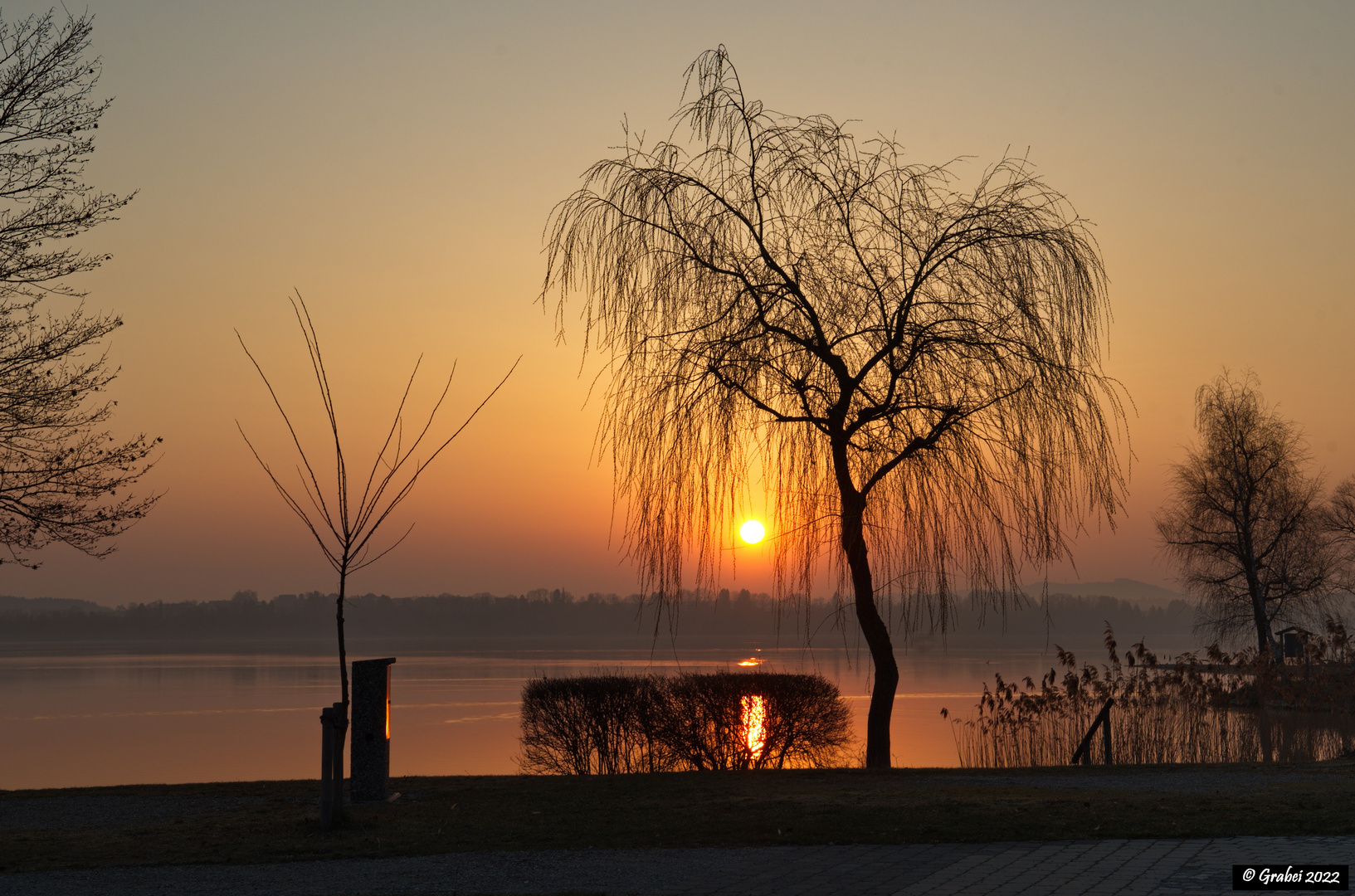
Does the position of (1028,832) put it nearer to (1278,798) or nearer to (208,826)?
(1278,798)

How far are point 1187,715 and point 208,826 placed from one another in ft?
51.7

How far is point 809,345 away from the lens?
11.4m

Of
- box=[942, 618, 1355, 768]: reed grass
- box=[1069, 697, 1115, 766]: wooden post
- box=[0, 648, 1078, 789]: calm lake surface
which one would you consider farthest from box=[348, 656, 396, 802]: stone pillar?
box=[1069, 697, 1115, 766]: wooden post

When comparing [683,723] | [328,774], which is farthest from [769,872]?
[683,723]

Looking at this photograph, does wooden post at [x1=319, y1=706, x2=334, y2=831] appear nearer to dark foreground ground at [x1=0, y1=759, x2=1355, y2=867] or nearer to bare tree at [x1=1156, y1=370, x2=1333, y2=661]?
dark foreground ground at [x1=0, y1=759, x2=1355, y2=867]

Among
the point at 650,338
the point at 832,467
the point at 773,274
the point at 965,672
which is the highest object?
the point at 773,274

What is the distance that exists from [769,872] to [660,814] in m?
2.47

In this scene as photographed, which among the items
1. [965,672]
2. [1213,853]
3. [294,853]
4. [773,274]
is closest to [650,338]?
[773,274]

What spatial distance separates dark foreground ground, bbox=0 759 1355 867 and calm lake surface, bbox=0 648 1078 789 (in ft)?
4.91

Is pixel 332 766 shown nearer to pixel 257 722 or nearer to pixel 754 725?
pixel 754 725

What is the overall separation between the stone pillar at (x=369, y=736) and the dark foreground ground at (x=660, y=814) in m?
0.38

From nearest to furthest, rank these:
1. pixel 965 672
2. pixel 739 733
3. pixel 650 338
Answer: pixel 650 338
pixel 739 733
pixel 965 672

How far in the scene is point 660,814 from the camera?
9172 mm

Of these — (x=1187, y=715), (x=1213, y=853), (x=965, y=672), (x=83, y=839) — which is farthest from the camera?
(x=965, y=672)
